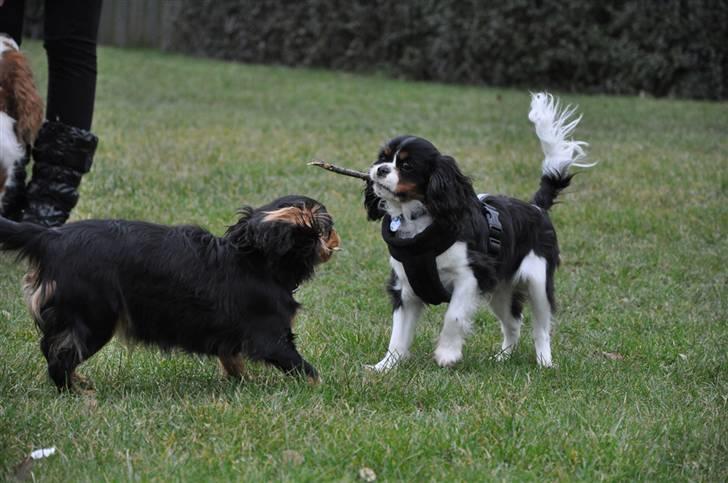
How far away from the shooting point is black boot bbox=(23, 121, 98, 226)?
21.0ft

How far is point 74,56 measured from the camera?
250 inches

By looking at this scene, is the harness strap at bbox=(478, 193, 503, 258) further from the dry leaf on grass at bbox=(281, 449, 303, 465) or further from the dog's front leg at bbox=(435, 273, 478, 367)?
the dry leaf on grass at bbox=(281, 449, 303, 465)

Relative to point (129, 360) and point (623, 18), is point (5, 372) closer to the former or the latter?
point (129, 360)

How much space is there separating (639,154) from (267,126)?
4170 mm

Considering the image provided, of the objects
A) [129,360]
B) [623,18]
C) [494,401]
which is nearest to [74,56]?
[129,360]

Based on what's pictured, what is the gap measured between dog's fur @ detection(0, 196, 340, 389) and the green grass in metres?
0.20

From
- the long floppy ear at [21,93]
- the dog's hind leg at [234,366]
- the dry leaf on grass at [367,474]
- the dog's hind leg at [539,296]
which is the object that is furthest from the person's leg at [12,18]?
the dry leaf on grass at [367,474]

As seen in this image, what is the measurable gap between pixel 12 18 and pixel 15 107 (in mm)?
677

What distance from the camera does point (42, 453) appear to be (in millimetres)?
3412

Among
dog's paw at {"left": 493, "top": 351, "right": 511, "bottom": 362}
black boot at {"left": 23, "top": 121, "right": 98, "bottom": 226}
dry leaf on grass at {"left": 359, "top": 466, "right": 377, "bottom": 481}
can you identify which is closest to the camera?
dry leaf on grass at {"left": 359, "top": 466, "right": 377, "bottom": 481}

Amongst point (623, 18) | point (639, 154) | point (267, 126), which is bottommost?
point (267, 126)

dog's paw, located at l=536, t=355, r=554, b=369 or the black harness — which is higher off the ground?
the black harness

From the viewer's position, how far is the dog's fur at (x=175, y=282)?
156 inches

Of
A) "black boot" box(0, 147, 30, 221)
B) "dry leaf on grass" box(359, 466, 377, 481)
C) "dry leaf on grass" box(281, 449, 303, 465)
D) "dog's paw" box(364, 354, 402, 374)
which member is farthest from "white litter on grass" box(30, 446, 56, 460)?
"black boot" box(0, 147, 30, 221)
